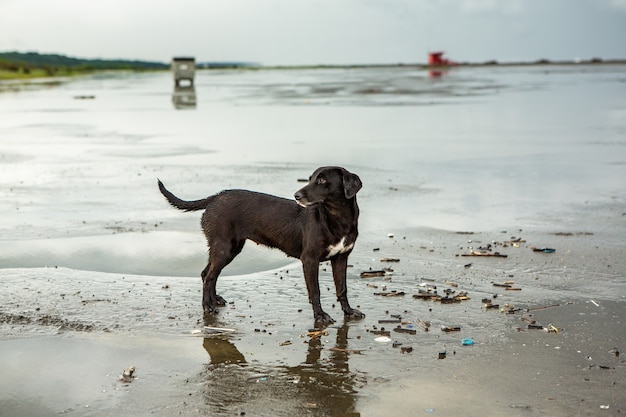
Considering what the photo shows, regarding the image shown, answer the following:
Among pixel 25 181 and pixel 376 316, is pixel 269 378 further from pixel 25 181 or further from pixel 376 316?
pixel 25 181

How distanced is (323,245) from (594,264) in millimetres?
3416

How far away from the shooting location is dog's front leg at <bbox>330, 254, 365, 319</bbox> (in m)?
7.23

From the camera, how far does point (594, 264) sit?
8.93 m

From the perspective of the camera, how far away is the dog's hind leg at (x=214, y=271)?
7.41 meters

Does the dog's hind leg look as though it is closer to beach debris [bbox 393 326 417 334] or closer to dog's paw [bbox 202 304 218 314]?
dog's paw [bbox 202 304 218 314]

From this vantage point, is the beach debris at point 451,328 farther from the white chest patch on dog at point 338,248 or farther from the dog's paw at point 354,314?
the white chest patch on dog at point 338,248

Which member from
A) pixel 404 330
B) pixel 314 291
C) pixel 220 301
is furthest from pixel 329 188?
pixel 220 301

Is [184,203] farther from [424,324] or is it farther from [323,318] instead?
[424,324]

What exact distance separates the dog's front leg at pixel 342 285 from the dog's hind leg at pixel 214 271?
37.8 inches

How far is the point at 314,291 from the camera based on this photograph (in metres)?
7.10

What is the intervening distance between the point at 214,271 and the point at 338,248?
117cm

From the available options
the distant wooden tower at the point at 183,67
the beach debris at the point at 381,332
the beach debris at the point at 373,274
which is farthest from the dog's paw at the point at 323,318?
the distant wooden tower at the point at 183,67

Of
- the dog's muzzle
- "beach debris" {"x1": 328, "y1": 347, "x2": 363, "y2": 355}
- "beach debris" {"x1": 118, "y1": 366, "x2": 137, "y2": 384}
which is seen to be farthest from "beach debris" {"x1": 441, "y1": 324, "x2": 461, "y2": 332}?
"beach debris" {"x1": 118, "y1": 366, "x2": 137, "y2": 384}

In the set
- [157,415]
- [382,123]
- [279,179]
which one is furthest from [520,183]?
[382,123]
